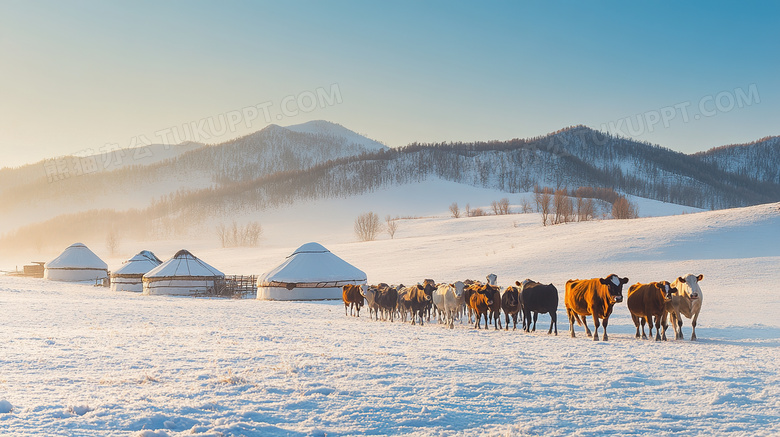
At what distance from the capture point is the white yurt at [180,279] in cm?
4203

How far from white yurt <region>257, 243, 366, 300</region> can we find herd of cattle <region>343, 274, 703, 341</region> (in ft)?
35.5

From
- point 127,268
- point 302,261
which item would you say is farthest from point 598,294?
point 127,268

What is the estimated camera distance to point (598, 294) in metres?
16.1

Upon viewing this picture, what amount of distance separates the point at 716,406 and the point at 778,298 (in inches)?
902

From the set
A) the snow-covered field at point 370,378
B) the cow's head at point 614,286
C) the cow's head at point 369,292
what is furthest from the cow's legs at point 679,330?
the cow's head at point 369,292

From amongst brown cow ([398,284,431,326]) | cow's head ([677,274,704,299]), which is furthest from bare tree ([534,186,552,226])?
cow's head ([677,274,704,299])

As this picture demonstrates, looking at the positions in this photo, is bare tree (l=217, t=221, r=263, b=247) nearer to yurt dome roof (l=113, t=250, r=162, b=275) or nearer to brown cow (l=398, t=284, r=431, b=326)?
yurt dome roof (l=113, t=250, r=162, b=275)

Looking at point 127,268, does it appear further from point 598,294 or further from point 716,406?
point 716,406

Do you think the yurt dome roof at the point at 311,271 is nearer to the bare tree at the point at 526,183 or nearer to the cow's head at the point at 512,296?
the cow's head at the point at 512,296

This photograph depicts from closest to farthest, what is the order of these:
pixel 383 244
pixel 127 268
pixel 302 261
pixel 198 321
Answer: pixel 198 321 → pixel 302 261 → pixel 127 268 → pixel 383 244

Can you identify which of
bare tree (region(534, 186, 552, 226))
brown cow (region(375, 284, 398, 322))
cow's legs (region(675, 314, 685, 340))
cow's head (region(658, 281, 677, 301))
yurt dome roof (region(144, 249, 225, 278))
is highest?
bare tree (region(534, 186, 552, 226))

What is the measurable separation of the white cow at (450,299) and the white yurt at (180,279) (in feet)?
83.8

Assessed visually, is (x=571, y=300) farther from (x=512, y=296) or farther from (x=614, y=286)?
(x=512, y=296)

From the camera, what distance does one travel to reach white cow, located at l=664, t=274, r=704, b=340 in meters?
15.5
